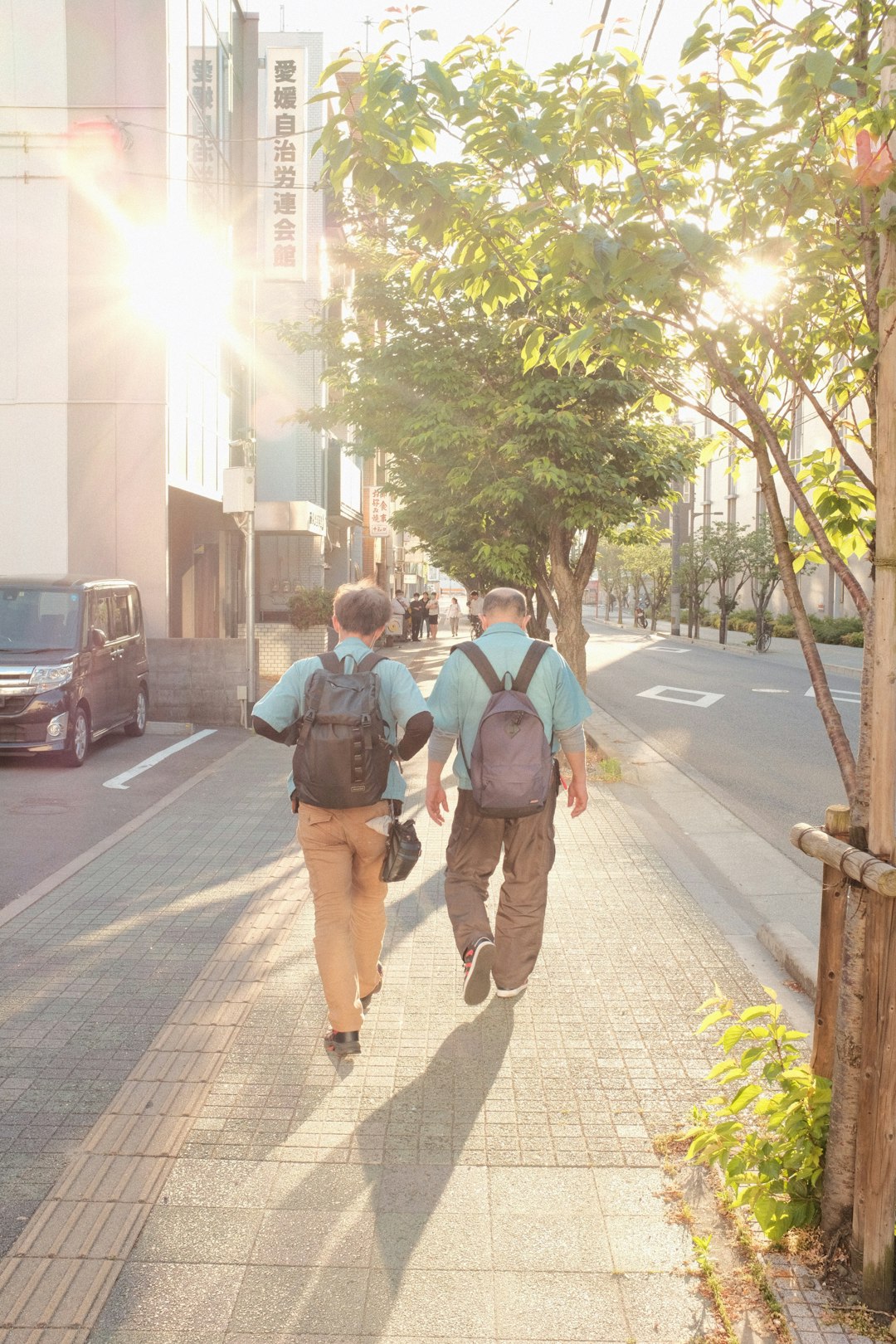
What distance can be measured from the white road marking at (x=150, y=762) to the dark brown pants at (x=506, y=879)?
273 inches

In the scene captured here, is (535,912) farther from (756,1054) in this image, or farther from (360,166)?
(360,166)

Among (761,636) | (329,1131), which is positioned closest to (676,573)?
(761,636)

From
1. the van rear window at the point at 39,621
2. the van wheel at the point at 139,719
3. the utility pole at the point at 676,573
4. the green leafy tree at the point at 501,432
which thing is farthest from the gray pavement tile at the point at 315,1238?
the utility pole at the point at 676,573

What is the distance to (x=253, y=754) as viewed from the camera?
14039 millimetres

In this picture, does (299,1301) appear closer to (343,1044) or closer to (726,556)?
(343,1044)

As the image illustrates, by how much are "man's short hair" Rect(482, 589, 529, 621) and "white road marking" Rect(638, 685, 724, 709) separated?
15604mm

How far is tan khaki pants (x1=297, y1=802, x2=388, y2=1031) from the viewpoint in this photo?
4738mm

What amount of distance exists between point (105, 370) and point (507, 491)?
8670 millimetres

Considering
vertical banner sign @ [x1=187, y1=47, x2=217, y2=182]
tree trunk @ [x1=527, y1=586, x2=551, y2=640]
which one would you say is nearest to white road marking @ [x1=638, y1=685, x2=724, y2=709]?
tree trunk @ [x1=527, y1=586, x2=551, y2=640]

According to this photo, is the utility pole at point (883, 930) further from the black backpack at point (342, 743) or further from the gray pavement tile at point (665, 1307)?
the black backpack at point (342, 743)

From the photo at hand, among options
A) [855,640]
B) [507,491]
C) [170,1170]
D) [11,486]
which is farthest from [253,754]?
[855,640]

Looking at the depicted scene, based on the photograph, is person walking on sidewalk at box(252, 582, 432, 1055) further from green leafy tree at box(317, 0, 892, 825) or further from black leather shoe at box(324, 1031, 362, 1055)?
green leafy tree at box(317, 0, 892, 825)

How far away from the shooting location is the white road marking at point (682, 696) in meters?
21.3

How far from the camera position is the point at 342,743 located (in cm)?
458
